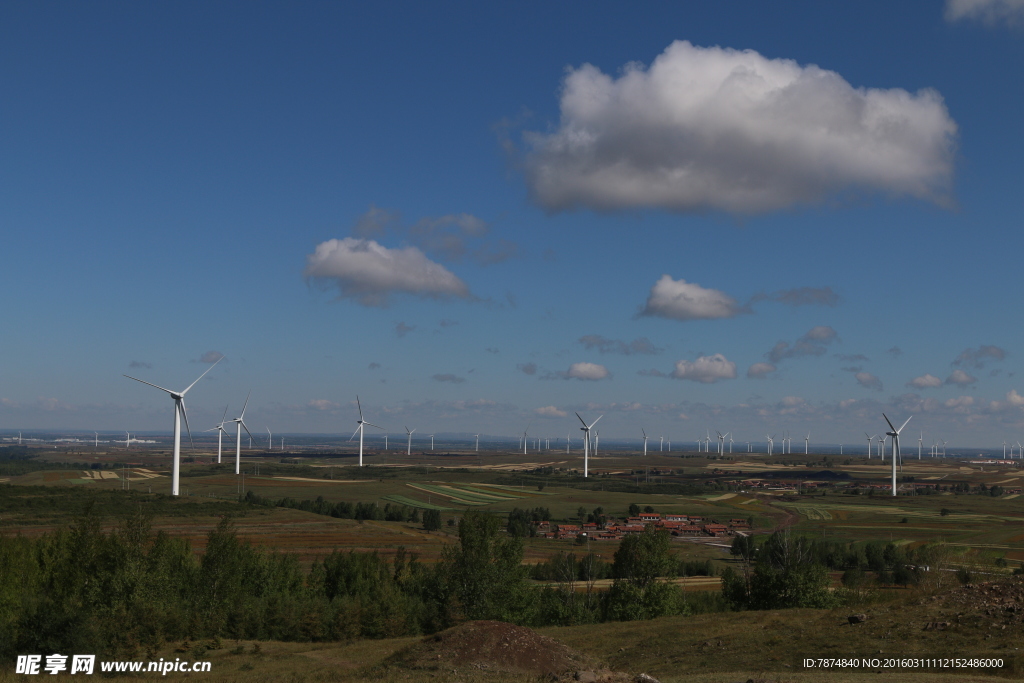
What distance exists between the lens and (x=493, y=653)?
124 ft

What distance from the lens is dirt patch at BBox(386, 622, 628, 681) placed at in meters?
37.0

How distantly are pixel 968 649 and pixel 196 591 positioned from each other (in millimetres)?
62196

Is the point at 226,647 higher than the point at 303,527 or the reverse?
higher

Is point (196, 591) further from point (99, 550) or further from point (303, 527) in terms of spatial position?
point (303, 527)

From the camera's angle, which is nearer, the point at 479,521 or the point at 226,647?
the point at 226,647

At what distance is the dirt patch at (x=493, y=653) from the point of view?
37.0 meters

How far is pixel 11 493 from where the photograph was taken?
168m

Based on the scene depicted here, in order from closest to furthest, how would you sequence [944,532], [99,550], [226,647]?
[226,647] → [99,550] → [944,532]

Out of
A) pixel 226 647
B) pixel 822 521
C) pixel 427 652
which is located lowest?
pixel 822 521

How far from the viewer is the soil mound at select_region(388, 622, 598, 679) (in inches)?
1459

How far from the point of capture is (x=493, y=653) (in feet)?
124

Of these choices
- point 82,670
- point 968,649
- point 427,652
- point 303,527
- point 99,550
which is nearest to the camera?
point 968,649

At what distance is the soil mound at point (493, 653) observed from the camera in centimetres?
3706

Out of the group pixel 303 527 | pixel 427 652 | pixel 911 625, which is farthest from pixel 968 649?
pixel 303 527
